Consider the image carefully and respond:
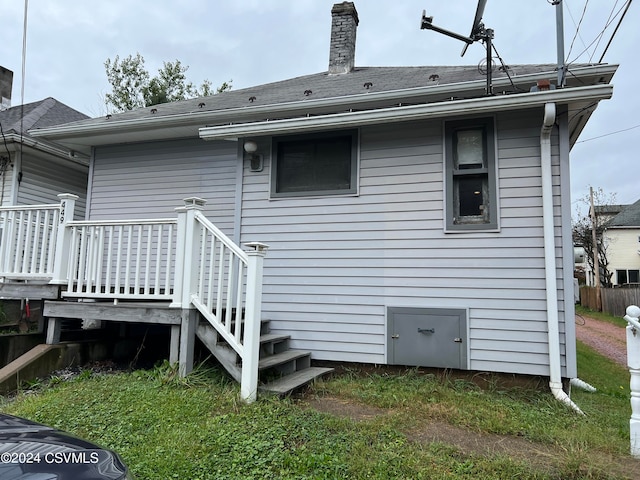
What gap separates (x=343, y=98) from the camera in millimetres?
5086

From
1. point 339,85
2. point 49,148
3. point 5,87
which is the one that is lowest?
point 49,148

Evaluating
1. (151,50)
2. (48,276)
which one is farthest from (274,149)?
(151,50)

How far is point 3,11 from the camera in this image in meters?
7.18

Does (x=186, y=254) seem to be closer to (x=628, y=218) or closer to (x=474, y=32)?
(x=474, y=32)

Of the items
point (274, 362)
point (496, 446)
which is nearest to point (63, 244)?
point (274, 362)

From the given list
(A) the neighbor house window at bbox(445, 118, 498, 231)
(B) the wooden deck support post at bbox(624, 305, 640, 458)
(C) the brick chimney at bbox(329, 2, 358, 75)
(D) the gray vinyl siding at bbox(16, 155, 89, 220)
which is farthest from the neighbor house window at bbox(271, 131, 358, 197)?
(D) the gray vinyl siding at bbox(16, 155, 89, 220)

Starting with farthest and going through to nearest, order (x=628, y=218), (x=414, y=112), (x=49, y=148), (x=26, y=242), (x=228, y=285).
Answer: (x=628, y=218) < (x=49, y=148) < (x=26, y=242) < (x=414, y=112) < (x=228, y=285)

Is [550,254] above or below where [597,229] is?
below

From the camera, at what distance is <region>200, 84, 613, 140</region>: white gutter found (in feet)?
13.1

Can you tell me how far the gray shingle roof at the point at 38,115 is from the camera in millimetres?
7812

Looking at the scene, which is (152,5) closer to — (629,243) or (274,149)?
(274,149)

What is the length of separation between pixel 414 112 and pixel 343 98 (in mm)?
1018

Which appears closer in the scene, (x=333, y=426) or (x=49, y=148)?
(x=333, y=426)

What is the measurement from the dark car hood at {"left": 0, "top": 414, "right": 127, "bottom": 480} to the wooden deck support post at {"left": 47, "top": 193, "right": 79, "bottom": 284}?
11.5ft
